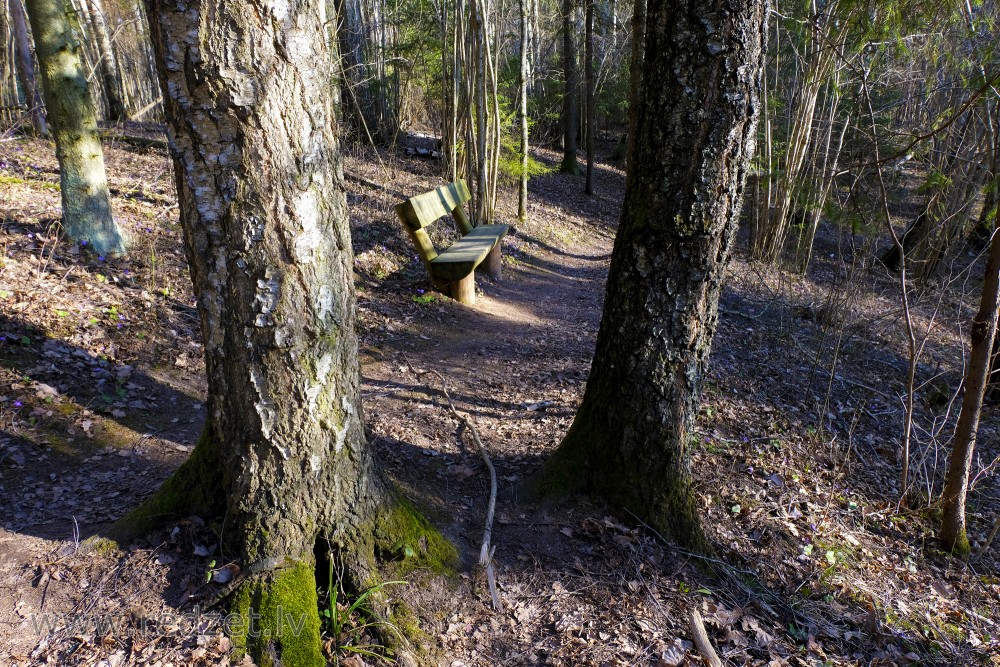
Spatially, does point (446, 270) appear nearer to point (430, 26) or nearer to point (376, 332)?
point (376, 332)

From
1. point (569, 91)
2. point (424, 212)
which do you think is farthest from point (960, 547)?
point (569, 91)

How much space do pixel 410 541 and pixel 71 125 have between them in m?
4.94

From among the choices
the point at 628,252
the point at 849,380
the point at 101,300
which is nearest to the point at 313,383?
the point at 628,252

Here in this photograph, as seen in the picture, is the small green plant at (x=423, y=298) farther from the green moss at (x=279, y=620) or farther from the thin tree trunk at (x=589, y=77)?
the thin tree trunk at (x=589, y=77)

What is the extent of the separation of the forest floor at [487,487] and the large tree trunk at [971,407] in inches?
6.9

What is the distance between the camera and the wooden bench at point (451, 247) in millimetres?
6297

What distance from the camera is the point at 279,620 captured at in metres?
2.28

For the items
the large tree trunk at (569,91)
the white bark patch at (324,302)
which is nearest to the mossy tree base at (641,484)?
the white bark patch at (324,302)

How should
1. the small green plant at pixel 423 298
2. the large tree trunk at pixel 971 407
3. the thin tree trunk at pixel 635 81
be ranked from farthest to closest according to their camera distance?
→ the small green plant at pixel 423 298 → the large tree trunk at pixel 971 407 → the thin tree trunk at pixel 635 81

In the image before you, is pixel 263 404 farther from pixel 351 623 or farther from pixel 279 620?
pixel 351 623

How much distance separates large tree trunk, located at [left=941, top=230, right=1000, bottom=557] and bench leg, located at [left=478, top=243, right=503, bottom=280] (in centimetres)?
Answer: 557

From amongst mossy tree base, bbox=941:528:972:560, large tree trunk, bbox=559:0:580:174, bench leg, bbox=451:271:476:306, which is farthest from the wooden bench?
large tree trunk, bbox=559:0:580:174

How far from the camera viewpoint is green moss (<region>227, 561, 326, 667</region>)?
2.23 m

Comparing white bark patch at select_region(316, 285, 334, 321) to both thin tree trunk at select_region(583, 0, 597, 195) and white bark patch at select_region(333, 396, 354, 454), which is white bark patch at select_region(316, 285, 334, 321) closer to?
white bark patch at select_region(333, 396, 354, 454)
